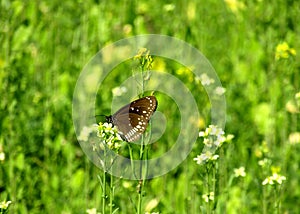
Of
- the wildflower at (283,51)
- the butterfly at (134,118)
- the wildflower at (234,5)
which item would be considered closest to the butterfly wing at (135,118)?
the butterfly at (134,118)

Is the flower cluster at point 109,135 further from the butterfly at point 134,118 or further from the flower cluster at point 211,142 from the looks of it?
the flower cluster at point 211,142

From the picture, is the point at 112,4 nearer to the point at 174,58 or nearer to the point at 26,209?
the point at 174,58

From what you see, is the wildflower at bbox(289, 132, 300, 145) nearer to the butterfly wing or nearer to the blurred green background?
the blurred green background

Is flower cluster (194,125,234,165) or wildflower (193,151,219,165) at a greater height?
flower cluster (194,125,234,165)

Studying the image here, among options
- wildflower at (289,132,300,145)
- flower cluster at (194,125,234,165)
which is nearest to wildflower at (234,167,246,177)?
flower cluster at (194,125,234,165)

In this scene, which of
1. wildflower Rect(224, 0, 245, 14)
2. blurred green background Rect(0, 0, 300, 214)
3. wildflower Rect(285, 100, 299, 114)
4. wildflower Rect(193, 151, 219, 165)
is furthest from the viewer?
wildflower Rect(224, 0, 245, 14)

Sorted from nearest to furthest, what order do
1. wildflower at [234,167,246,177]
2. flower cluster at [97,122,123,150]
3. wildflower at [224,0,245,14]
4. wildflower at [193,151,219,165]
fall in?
flower cluster at [97,122,123,150], wildflower at [193,151,219,165], wildflower at [234,167,246,177], wildflower at [224,0,245,14]

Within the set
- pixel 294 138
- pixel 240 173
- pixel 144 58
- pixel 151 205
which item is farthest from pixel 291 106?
pixel 144 58

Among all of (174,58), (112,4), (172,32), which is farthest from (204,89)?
(112,4)

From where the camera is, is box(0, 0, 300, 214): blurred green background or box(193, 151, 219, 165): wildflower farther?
box(0, 0, 300, 214): blurred green background
